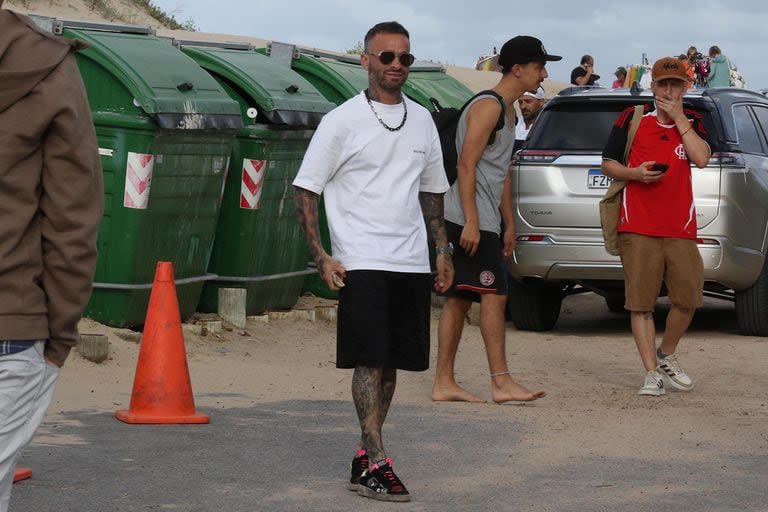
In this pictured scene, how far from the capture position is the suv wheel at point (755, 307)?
12.1m

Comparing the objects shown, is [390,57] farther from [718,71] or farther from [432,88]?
[718,71]

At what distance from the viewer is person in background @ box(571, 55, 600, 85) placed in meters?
28.0

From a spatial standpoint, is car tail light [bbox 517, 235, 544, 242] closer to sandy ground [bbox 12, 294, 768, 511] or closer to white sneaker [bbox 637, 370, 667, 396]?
sandy ground [bbox 12, 294, 768, 511]

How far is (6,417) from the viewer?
A: 12.3ft

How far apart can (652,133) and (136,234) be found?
3142mm

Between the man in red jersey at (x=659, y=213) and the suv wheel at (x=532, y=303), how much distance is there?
10.7ft

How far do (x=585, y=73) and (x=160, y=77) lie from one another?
1875cm

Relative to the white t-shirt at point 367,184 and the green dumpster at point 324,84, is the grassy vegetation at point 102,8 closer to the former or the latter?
the green dumpster at point 324,84

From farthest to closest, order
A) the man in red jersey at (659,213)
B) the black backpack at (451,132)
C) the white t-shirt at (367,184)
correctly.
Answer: the man in red jersey at (659,213) < the black backpack at (451,132) < the white t-shirt at (367,184)

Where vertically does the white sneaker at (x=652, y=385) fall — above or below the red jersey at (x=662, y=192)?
below

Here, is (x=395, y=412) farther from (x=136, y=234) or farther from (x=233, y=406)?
(x=136, y=234)

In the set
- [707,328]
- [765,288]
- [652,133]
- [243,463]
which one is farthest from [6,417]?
[707,328]

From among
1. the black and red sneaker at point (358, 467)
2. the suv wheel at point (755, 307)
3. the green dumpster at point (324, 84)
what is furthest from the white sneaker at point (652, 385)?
the green dumpster at point (324, 84)

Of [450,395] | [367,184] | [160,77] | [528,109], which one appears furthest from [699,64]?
[367,184]
